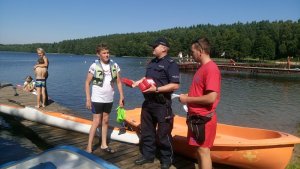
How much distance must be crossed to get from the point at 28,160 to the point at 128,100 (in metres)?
16.7

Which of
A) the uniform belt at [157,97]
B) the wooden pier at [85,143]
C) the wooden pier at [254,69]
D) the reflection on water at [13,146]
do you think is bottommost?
the wooden pier at [254,69]

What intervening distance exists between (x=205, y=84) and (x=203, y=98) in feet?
0.59

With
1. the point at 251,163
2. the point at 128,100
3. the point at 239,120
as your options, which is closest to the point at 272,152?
the point at 251,163

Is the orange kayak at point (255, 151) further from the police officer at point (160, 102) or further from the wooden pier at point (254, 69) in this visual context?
the wooden pier at point (254, 69)

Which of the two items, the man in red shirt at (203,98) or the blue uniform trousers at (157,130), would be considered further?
the blue uniform trousers at (157,130)

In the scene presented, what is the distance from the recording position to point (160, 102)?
200 inches

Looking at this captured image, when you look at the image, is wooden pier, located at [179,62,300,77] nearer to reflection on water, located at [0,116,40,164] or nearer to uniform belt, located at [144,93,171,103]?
reflection on water, located at [0,116,40,164]

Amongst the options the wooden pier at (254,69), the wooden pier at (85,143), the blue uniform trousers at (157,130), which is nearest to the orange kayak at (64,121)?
the wooden pier at (85,143)

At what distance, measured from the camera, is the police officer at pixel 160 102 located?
4965mm

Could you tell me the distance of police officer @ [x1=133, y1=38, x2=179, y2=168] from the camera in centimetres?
A: 496

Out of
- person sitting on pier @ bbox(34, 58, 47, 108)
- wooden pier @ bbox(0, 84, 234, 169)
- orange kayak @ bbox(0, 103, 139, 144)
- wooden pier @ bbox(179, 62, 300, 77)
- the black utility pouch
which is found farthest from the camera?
wooden pier @ bbox(179, 62, 300, 77)

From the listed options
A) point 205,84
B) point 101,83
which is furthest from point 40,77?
point 205,84

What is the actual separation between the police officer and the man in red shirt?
0.81 metres

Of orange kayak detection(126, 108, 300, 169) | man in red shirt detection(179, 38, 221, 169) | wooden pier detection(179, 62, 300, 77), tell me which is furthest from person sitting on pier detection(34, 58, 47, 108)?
wooden pier detection(179, 62, 300, 77)
